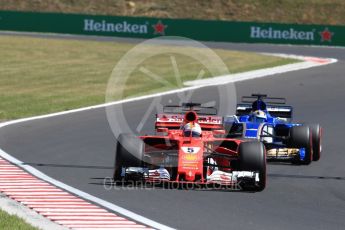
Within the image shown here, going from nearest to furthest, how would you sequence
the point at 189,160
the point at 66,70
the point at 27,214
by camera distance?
1. the point at 27,214
2. the point at 189,160
3. the point at 66,70

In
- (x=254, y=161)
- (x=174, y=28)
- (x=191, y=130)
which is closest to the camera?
(x=254, y=161)

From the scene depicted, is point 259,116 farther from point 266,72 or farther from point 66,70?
point 66,70

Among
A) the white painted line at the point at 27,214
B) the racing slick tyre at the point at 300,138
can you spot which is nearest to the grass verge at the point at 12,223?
the white painted line at the point at 27,214

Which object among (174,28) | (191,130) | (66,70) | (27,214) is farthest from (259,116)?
(174,28)

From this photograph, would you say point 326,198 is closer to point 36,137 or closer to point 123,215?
point 123,215

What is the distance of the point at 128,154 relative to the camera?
53.0 feet

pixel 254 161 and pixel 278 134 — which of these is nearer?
pixel 254 161

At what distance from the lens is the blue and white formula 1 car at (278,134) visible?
64.0 feet

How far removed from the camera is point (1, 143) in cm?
2192

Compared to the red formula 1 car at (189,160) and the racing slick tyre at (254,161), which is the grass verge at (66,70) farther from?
the racing slick tyre at (254,161)

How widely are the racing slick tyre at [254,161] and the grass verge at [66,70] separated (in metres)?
12.3

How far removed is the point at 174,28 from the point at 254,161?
42902mm

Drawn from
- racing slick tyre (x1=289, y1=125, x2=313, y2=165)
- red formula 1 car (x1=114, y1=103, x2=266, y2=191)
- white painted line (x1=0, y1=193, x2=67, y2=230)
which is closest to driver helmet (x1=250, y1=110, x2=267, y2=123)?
racing slick tyre (x1=289, y1=125, x2=313, y2=165)

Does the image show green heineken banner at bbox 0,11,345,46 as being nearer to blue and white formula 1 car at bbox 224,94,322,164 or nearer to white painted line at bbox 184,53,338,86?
white painted line at bbox 184,53,338,86
